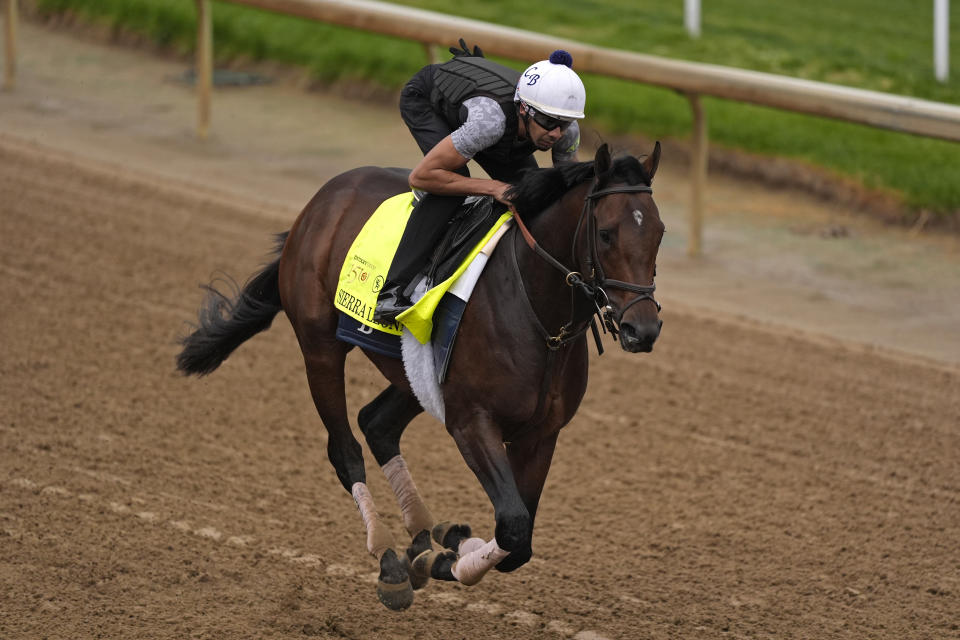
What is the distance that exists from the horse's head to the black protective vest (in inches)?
23.9

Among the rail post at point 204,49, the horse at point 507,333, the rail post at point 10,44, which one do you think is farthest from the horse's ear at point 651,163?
the rail post at point 10,44

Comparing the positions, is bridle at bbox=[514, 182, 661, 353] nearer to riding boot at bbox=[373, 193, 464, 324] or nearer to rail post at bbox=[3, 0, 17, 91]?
riding boot at bbox=[373, 193, 464, 324]

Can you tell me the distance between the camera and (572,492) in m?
6.47

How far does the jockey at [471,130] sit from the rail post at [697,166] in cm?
467

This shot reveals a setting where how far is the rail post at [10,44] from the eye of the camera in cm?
1284

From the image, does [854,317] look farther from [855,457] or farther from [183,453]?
[183,453]

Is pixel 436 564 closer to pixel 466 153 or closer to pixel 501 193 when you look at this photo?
pixel 501 193

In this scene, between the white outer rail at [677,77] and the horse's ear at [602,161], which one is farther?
the white outer rail at [677,77]

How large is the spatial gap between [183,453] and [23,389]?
114 centimetres

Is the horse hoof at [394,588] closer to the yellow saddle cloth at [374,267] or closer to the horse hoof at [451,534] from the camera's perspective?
the horse hoof at [451,534]

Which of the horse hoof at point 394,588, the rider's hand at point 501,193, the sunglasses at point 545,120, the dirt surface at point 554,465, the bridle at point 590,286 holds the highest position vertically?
the sunglasses at point 545,120

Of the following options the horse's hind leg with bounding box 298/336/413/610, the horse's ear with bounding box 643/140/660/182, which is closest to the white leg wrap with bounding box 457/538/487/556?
the horse's hind leg with bounding box 298/336/413/610

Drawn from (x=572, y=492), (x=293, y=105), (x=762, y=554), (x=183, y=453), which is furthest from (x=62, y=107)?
(x=762, y=554)

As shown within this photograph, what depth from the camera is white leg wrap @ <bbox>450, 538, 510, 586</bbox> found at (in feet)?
15.0
